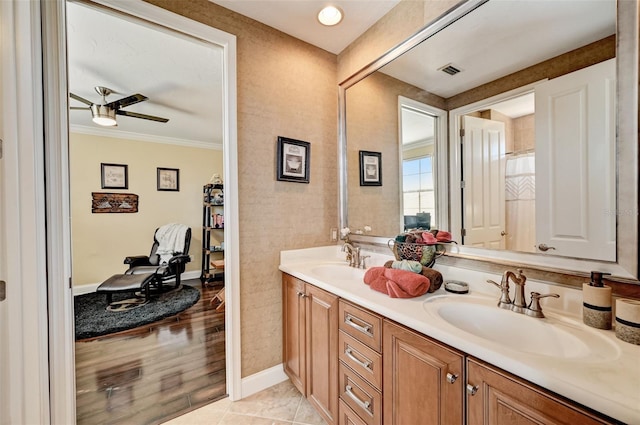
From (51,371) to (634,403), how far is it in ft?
6.74

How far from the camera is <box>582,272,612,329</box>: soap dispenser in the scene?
0.85m

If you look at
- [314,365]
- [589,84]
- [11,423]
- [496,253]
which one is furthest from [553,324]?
[11,423]

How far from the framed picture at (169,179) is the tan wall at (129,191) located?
0.07m

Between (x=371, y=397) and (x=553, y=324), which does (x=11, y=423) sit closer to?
(x=371, y=397)

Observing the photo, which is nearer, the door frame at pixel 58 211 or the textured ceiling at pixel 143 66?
the door frame at pixel 58 211

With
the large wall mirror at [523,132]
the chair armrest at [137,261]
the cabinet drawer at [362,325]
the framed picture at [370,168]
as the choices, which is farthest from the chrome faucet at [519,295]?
the chair armrest at [137,261]

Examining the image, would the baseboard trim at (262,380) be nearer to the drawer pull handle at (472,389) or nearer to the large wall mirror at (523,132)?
the large wall mirror at (523,132)

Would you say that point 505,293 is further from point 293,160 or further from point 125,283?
point 125,283

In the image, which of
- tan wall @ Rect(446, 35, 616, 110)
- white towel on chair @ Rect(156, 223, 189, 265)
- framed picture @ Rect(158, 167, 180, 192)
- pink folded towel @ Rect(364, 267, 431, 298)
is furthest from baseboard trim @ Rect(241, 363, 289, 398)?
framed picture @ Rect(158, 167, 180, 192)

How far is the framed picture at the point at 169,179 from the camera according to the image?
454cm

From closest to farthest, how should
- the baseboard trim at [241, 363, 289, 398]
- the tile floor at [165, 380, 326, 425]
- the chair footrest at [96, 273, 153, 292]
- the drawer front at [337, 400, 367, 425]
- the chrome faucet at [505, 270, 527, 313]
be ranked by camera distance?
the chrome faucet at [505, 270, 527, 313] < the drawer front at [337, 400, 367, 425] < the tile floor at [165, 380, 326, 425] < the baseboard trim at [241, 363, 289, 398] < the chair footrest at [96, 273, 153, 292]

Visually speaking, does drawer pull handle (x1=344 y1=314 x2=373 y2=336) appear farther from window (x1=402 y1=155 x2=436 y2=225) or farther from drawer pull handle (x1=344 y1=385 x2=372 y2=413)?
window (x1=402 y1=155 x2=436 y2=225)

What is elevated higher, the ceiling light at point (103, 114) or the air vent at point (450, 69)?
the ceiling light at point (103, 114)

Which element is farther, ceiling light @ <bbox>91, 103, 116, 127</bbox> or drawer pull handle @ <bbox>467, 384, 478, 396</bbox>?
ceiling light @ <bbox>91, 103, 116, 127</bbox>
